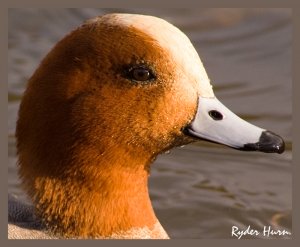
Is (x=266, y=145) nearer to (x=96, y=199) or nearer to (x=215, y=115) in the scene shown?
(x=215, y=115)

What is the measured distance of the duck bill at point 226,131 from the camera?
5082 mm

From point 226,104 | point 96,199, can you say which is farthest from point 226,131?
point 226,104

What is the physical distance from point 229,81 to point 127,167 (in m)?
3.02

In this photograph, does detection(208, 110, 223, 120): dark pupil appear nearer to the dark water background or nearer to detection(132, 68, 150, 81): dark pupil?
detection(132, 68, 150, 81): dark pupil

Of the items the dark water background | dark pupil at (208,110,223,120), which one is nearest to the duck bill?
dark pupil at (208,110,223,120)

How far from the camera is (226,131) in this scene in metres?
5.10

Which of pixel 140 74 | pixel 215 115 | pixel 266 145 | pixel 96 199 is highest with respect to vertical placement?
pixel 140 74

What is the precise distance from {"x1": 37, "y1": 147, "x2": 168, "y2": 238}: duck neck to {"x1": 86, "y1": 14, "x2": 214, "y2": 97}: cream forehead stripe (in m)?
0.47

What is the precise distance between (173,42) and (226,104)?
8.99 feet

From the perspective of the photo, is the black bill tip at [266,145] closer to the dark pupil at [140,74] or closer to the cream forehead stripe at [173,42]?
the cream forehead stripe at [173,42]

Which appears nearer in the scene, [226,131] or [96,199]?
[226,131]

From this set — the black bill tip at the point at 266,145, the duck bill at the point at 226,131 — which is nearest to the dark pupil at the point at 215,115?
the duck bill at the point at 226,131

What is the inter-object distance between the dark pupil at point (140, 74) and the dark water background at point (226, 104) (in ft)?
5.43

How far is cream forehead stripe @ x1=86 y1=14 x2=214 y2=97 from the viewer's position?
512 centimetres
